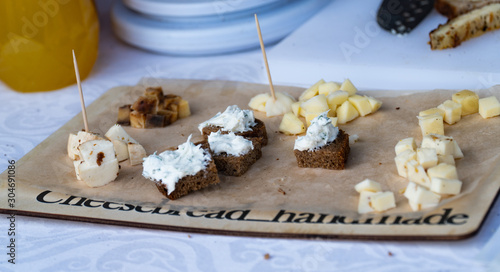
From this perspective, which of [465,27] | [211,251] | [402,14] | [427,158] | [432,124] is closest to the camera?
[211,251]

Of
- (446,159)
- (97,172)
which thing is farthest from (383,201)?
(97,172)

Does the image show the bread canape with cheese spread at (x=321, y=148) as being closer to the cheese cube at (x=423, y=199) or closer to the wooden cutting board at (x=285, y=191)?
the wooden cutting board at (x=285, y=191)

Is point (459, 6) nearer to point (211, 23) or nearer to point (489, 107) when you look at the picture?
point (489, 107)

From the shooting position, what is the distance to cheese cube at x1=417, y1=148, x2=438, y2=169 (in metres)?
1.42

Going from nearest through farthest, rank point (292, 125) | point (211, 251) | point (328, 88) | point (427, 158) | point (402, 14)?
point (211, 251) < point (427, 158) < point (292, 125) < point (328, 88) < point (402, 14)

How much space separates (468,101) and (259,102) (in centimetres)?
68

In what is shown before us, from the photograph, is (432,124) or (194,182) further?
(432,124)

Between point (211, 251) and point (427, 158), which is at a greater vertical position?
point (427, 158)

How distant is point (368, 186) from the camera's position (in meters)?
1.40

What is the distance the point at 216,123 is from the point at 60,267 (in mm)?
654

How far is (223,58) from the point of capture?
243 centimetres

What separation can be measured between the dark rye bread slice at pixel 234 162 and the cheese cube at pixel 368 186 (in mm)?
337

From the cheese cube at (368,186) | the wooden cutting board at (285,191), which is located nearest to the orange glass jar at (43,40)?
the wooden cutting board at (285,191)

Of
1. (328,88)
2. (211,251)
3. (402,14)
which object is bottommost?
(211,251)
